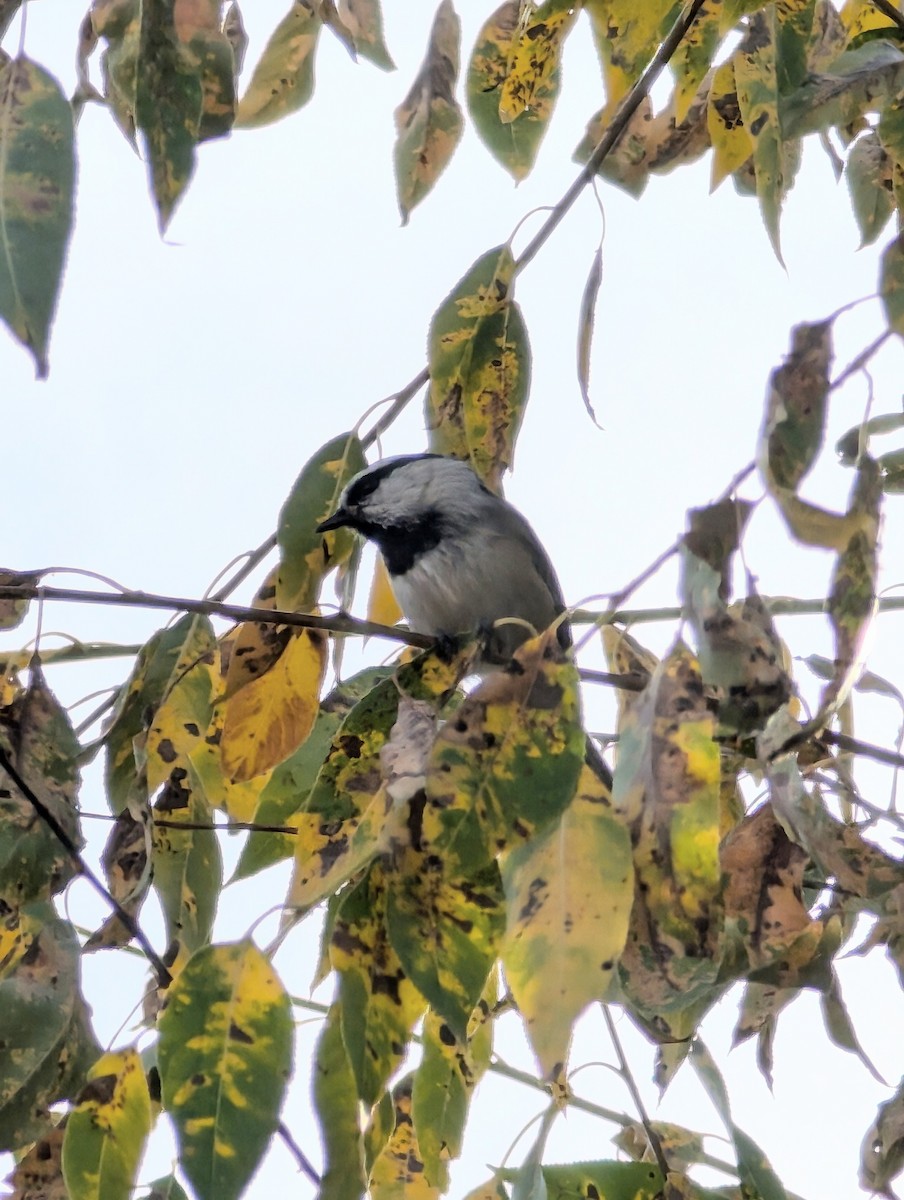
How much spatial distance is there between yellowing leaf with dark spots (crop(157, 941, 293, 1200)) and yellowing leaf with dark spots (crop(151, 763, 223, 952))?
0.42 meters

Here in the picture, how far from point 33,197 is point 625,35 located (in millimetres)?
564

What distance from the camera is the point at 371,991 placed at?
1.07 m

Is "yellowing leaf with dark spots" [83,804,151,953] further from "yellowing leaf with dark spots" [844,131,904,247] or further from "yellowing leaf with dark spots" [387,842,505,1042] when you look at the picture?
"yellowing leaf with dark spots" [844,131,904,247]

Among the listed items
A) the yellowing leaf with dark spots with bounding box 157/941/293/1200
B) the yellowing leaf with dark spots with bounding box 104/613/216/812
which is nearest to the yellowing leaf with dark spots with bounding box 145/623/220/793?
the yellowing leaf with dark spots with bounding box 104/613/216/812

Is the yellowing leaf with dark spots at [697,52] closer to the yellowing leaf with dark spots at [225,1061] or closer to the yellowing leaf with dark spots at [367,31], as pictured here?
the yellowing leaf with dark spots at [367,31]

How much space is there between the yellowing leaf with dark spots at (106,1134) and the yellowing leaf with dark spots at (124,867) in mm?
228

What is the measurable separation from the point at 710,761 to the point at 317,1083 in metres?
0.47

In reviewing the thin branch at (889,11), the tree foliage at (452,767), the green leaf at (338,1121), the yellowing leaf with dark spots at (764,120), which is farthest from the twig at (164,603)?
the thin branch at (889,11)

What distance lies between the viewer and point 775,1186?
140 cm

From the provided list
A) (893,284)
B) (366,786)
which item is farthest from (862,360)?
(366,786)

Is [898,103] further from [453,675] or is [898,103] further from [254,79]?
[254,79]

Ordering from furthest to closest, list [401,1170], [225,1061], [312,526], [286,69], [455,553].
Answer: [455,553]
[286,69]
[312,526]
[401,1170]
[225,1061]

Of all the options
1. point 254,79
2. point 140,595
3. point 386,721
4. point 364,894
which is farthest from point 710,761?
point 254,79

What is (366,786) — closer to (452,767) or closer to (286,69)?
(452,767)
